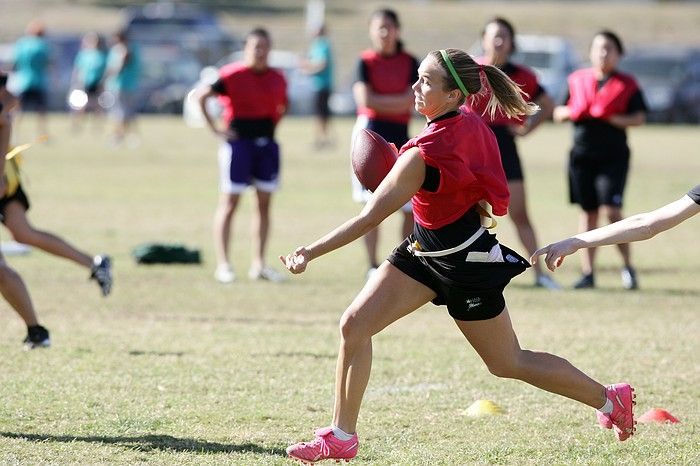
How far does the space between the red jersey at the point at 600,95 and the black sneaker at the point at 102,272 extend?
4.23m

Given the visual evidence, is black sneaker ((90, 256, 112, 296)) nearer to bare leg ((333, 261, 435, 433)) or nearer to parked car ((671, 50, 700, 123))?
bare leg ((333, 261, 435, 433))

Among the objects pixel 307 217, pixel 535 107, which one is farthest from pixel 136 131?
pixel 535 107

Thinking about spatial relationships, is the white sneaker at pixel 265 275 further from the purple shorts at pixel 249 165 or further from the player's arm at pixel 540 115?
the player's arm at pixel 540 115

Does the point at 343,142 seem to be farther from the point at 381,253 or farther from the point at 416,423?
the point at 416,423

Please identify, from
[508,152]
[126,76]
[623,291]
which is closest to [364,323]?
[508,152]

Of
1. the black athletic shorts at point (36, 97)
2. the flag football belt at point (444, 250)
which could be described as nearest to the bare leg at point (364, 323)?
the flag football belt at point (444, 250)

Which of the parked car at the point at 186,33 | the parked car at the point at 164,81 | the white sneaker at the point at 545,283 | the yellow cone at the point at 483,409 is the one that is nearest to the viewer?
the yellow cone at the point at 483,409

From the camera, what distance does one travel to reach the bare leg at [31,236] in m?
8.36

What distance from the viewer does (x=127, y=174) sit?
Result: 19.9 meters

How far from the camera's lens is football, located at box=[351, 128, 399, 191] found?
5.51 metres

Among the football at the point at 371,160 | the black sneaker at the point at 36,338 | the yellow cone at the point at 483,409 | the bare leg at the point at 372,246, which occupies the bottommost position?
the bare leg at the point at 372,246

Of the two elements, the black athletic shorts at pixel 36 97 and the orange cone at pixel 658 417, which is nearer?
the orange cone at pixel 658 417

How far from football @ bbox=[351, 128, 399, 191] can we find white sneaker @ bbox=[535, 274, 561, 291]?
5.62 m

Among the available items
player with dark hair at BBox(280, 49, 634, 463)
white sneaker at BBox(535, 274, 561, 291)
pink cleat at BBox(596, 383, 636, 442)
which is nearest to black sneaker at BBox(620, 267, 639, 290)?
white sneaker at BBox(535, 274, 561, 291)
